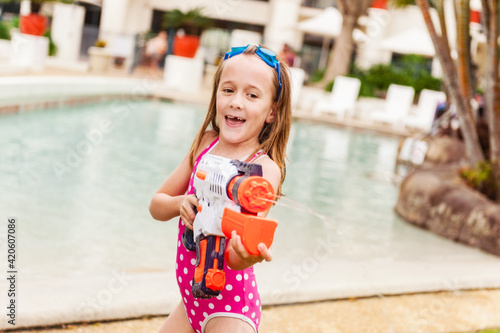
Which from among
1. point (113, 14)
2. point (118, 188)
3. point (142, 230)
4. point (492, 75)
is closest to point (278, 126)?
point (142, 230)

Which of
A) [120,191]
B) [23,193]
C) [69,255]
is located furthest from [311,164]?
[69,255]

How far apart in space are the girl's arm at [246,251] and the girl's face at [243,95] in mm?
137

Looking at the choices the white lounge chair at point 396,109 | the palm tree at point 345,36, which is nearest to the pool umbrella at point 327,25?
the palm tree at point 345,36

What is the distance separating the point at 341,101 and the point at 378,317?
15.3m

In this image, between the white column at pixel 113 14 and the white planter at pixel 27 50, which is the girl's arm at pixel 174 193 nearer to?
the white planter at pixel 27 50

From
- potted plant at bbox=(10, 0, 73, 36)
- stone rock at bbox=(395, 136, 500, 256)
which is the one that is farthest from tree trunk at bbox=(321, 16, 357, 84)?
stone rock at bbox=(395, 136, 500, 256)

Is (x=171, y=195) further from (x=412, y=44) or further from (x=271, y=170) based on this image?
Answer: (x=412, y=44)

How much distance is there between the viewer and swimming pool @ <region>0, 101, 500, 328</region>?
3488 mm

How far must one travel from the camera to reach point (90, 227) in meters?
5.54

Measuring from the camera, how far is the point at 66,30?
25.2 meters

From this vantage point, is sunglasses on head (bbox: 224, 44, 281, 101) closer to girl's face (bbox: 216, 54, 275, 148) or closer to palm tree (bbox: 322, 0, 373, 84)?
girl's face (bbox: 216, 54, 275, 148)

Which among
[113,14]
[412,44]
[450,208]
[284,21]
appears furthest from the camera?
[284,21]

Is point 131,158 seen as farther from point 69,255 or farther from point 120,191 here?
point 69,255

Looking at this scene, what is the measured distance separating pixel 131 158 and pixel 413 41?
A: 18.7 metres
